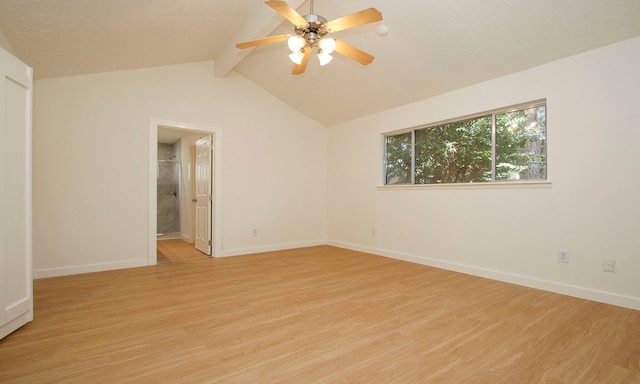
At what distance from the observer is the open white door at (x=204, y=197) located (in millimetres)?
4668

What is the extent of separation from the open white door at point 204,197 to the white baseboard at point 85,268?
3.21 feet

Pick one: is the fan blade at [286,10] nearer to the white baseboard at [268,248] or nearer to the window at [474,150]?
the window at [474,150]

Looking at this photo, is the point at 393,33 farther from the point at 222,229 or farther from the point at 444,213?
the point at 222,229

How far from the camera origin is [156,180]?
13.1ft

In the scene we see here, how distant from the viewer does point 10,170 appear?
200cm

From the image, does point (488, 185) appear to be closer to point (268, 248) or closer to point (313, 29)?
point (313, 29)

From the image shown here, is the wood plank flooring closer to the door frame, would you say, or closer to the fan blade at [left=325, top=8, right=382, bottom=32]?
the door frame

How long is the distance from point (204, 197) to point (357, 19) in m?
3.80

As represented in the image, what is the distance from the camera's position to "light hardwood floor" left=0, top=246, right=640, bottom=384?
1.59m

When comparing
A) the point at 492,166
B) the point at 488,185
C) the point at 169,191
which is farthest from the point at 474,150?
the point at 169,191

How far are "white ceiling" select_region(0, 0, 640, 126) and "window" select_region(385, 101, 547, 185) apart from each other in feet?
1.68

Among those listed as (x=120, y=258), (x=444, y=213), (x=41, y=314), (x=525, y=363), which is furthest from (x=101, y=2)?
(x=444, y=213)

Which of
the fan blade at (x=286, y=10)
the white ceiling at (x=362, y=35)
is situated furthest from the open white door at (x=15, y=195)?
the fan blade at (x=286, y=10)

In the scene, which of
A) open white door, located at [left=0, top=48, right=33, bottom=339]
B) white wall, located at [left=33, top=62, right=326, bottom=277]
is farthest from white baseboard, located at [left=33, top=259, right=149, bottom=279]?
open white door, located at [left=0, top=48, right=33, bottom=339]
